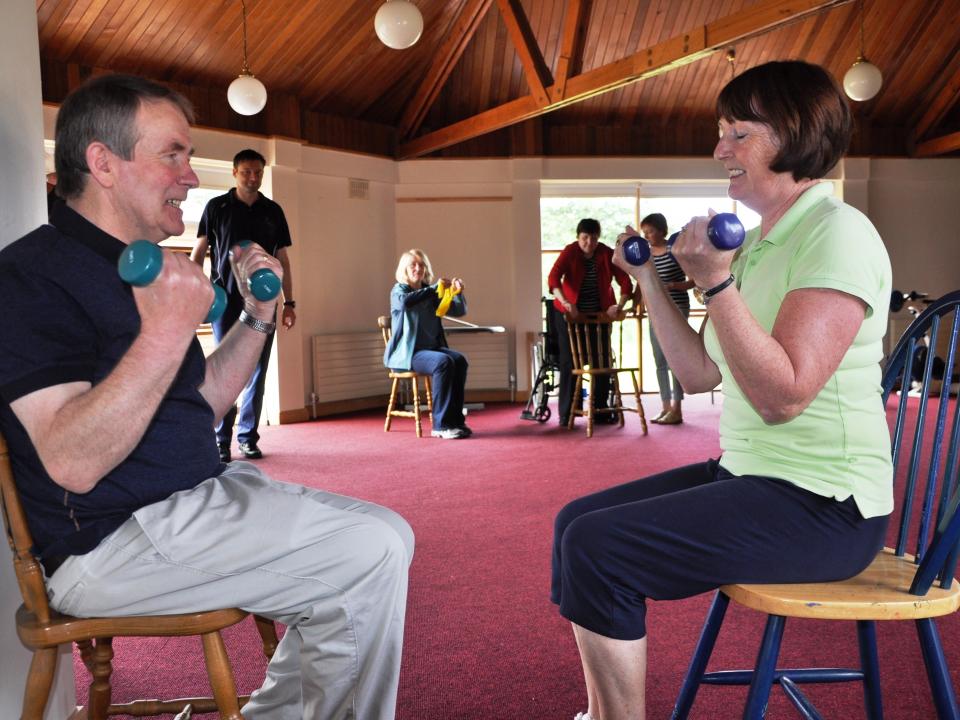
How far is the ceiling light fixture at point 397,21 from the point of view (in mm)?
4957

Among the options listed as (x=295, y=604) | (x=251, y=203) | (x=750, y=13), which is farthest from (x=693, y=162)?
(x=295, y=604)

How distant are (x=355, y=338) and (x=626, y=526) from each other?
6842 mm

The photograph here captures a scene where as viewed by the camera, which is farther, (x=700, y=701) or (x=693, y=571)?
(x=700, y=701)

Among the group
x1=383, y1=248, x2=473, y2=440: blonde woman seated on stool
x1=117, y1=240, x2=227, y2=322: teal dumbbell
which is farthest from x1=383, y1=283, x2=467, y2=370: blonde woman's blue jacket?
x1=117, y1=240, x2=227, y2=322: teal dumbbell

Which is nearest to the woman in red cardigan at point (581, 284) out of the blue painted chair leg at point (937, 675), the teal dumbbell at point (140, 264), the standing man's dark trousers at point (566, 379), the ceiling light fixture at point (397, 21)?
the standing man's dark trousers at point (566, 379)

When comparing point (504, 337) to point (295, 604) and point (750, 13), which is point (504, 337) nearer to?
point (750, 13)

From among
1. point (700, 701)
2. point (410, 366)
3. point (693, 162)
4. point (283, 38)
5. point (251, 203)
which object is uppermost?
point (283, 38)

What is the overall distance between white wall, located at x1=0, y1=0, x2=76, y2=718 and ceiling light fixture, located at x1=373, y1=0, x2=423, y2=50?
11.6ft

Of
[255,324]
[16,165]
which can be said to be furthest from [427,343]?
[16,165]

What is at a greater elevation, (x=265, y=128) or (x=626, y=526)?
(x=265, y=128)

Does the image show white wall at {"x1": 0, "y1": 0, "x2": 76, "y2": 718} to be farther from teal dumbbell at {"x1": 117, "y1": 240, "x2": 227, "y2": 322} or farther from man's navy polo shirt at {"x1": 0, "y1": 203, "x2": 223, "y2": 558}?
teal dumbbell at {"x1": 117, "y1": 240, "x2": 227, "y2": 322}

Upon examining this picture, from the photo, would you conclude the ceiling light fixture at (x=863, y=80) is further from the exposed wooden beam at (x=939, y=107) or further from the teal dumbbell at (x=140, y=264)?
the teal dumbbell at (x=140, y=264)

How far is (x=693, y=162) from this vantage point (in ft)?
29.5

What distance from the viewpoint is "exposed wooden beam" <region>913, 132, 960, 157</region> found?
8516 millimetres
